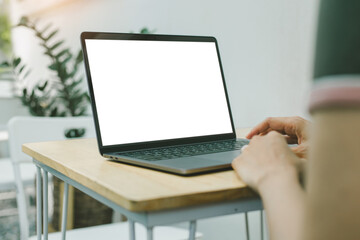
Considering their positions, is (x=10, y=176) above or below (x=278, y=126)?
below

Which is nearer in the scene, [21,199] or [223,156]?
[223,156]

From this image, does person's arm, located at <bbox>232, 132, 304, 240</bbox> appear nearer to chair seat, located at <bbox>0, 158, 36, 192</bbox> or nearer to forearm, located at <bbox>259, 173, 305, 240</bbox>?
forearm, located at <bbox>259, 173, 305, 240</bbox>

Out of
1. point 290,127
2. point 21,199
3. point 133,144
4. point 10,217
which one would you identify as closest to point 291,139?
point 290,127

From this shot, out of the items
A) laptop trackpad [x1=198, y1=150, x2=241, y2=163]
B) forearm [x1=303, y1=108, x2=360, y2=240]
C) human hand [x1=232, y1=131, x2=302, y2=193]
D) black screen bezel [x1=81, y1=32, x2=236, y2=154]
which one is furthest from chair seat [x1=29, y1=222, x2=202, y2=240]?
forearm [x1=303, y1=108, x2=360, y2=240]

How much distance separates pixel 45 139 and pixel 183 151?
98cm

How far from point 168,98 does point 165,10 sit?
126 centimetres

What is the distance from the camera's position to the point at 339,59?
0.24 m

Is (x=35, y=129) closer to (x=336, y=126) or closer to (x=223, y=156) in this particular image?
(x=223, y=156)

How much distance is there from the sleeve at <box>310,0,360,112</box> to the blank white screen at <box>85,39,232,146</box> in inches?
24.4

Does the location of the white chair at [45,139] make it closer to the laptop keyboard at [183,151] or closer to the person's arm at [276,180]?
the laptop keyboard at [183,151]

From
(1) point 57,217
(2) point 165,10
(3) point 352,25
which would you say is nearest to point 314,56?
(3) point 352,25

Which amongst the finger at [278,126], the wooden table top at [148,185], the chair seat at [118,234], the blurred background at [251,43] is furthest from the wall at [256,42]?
the wooden table top at [148,185]

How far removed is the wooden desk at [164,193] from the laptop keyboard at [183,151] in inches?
2.4

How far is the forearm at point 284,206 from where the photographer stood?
0.39 meters
